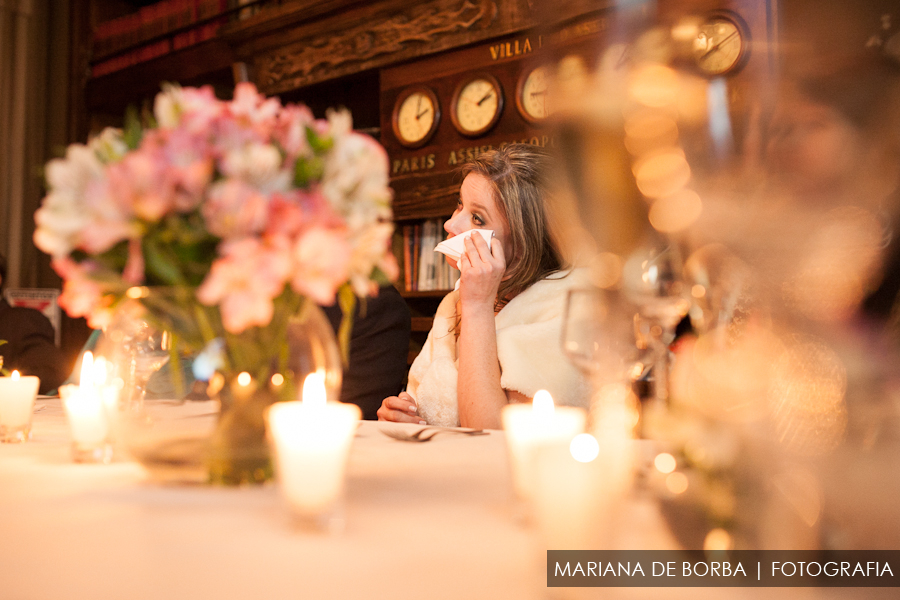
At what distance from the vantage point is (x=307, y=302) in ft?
1.80

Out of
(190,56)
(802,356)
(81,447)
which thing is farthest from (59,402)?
(190,56)

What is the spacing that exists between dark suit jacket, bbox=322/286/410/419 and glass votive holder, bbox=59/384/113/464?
1.04 meters

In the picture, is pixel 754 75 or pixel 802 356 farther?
pixel 754 75

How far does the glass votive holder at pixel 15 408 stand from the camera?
2.67 ft

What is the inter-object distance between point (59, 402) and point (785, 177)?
77.7 inches

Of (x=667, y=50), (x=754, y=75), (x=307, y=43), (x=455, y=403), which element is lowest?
(x=455, y=403)

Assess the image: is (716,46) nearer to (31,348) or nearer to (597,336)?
(597,336)

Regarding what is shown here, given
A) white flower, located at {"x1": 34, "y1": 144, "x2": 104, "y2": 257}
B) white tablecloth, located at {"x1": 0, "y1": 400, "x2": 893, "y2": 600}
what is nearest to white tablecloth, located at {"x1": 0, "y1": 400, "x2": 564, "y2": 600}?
white tablecloth, located at {"x1": 0, "y1": 400, "x2": 893, "y2": 600}

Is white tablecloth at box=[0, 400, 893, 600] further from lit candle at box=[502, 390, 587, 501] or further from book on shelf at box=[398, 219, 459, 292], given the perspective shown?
book on shelf at box=[398, 219, 459, 292]

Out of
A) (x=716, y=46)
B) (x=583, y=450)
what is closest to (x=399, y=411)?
(x=583, y=450)

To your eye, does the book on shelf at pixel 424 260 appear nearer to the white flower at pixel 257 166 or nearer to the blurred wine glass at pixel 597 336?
the blurred wine glass at pixel 597 336

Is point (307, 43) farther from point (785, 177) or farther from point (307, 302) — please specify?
point (307, 302)

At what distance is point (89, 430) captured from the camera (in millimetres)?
709

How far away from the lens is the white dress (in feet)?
4.67
